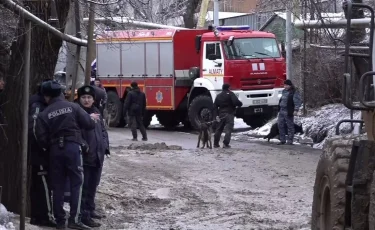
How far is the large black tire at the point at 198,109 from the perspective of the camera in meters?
28.0

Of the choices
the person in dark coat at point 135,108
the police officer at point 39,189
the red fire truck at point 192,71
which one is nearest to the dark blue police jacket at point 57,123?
the police officer at point 39,189

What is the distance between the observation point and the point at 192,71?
29.0 m

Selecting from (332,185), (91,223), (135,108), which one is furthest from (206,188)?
(135,108)

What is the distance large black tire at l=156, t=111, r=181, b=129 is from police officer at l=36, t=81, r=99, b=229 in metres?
20.3

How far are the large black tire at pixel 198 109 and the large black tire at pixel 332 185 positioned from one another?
19.8 meters

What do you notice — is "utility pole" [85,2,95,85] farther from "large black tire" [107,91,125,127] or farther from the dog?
"large black tire" [107,91,125,127]

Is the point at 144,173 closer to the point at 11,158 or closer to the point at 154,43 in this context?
the point at 11,158

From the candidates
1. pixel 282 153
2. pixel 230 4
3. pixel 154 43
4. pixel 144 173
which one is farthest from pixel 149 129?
pixel 230 4

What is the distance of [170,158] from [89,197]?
848 centimetres

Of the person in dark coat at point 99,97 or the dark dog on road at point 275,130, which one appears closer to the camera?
the person in dark coat at point 99,97

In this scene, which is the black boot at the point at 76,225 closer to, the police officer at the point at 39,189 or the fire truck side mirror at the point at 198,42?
the police officer at the point at 39,189

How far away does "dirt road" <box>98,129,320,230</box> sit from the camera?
11781mm

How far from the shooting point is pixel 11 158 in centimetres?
1080

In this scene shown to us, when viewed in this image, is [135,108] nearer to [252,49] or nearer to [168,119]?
[252,49]
